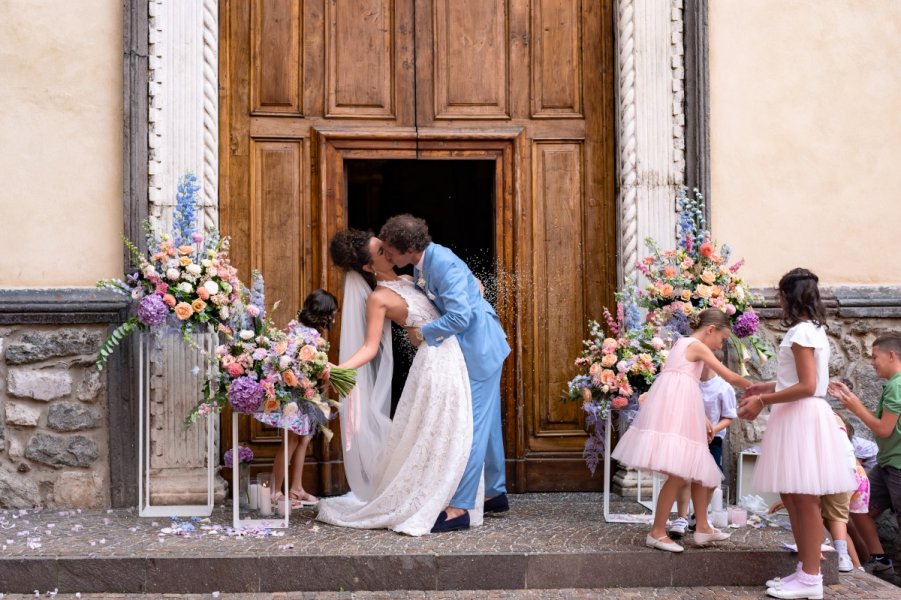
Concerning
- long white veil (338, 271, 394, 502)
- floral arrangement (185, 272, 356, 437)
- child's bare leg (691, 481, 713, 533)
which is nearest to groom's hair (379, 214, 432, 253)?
long white veil (338, 271, 394, 502)

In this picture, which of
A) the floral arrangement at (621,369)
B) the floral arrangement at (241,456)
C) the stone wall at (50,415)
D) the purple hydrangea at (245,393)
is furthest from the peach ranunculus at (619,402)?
the stone wall at (50,415)

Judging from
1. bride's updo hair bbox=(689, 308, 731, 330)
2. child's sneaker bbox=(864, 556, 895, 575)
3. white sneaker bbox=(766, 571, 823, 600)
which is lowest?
child's sneaker bbox=(864, 556, 895, 575)

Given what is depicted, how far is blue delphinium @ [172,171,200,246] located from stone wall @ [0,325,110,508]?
886mm

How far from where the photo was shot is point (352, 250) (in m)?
6.44

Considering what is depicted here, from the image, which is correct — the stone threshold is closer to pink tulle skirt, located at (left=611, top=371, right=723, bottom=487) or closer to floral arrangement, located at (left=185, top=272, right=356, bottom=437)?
pink tulle skirt, located at (left=611, top=371, right=723, bottom=487)

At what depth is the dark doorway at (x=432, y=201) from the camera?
25.9ft

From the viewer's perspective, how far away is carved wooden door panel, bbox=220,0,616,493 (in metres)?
7.11

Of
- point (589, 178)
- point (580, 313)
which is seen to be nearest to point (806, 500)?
point (580, 313)

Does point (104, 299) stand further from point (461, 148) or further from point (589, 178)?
point (589, 178)

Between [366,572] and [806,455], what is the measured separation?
7.15ft

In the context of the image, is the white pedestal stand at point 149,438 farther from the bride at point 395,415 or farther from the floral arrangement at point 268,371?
the bride at point 395,415

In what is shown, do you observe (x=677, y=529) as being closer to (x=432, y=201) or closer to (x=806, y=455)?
(x=806, y=455)

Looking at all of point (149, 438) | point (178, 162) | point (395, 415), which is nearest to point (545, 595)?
point (395, 415)

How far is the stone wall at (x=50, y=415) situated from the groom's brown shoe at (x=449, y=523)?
217 centimetres
